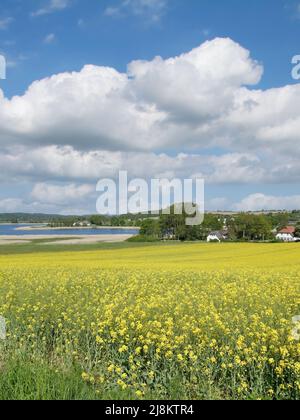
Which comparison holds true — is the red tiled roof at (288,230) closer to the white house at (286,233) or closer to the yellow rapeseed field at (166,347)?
the white house at (286,233)

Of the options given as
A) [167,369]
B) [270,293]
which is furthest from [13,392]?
[270,293]

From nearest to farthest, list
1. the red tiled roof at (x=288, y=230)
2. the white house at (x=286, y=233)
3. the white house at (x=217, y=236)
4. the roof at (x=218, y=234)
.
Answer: the white house at (x=217, y=236)
the roof at (x=218, y=234)
the white house at (x=286, y=233)
the red tiled roof at (x=288, y=230)

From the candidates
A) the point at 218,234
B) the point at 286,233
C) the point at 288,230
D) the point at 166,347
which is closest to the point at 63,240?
the point at 218,234

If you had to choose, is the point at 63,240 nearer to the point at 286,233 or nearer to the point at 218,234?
the point at 218,234

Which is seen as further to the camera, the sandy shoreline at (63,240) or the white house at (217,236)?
the white house at (217,236)

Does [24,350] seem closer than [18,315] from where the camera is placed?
Yes

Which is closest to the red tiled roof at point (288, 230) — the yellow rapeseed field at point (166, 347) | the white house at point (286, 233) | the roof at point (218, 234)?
the white house at point (286, 233)

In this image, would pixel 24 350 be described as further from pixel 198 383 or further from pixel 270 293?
pixel 270 293

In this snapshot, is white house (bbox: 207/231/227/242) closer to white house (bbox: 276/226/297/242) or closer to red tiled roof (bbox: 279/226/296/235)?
white house (bbox: 276/226/297/242)

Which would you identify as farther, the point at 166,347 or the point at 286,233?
the point at 286,233

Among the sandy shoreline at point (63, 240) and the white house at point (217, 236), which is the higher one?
the sandy shoreline at point (63, 240)

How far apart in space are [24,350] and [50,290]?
4.22 m

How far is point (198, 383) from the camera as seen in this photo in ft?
19.6

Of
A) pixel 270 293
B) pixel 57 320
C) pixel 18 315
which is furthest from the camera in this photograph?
pixel 270 293
